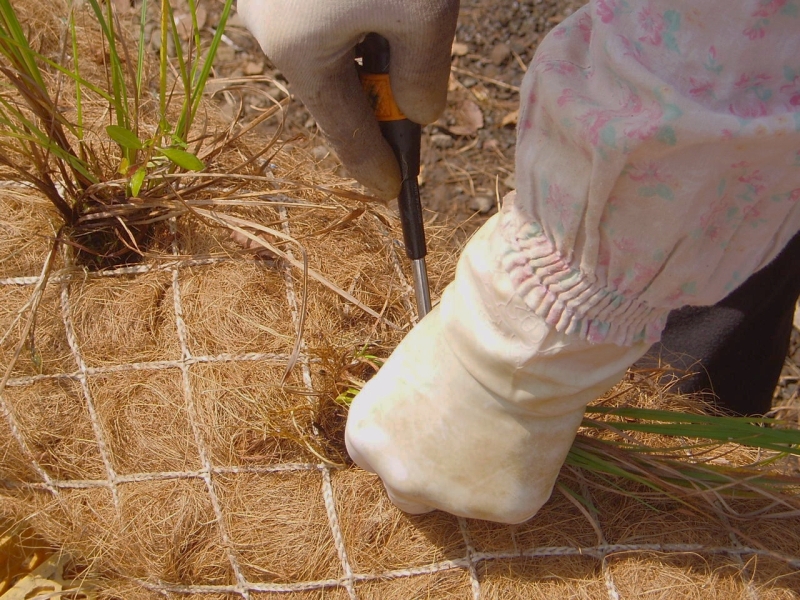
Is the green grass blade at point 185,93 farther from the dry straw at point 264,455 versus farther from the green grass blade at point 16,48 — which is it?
the green grass blade at point 16,48

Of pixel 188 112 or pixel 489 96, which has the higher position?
pixel 188 112

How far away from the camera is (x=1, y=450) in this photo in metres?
1.01

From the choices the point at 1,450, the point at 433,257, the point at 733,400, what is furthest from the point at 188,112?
the point at 733,400

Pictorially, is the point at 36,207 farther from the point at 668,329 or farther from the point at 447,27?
the point at 668,329

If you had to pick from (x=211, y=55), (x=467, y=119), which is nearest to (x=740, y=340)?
(x=467, y=119)

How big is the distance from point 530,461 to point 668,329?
2.34ft

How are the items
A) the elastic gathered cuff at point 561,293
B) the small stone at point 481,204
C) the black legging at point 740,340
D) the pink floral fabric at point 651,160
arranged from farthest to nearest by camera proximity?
the small stone at point 481,204
the black legging at point 740,340
the elastic gathered cuff at point 561,293
the pink floral fabric at point 651,160

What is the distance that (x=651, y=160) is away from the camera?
512 mm

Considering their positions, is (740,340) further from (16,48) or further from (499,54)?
(16,48)

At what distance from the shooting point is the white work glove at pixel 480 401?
2.18ft

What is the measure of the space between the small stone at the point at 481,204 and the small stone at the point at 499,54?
0.43m

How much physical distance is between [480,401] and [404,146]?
35 cm

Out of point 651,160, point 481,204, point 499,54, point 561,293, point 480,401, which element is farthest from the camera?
point 499,54

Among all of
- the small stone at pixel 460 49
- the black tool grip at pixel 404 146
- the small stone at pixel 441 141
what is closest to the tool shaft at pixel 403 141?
the black tool grip at pixel 404 146
